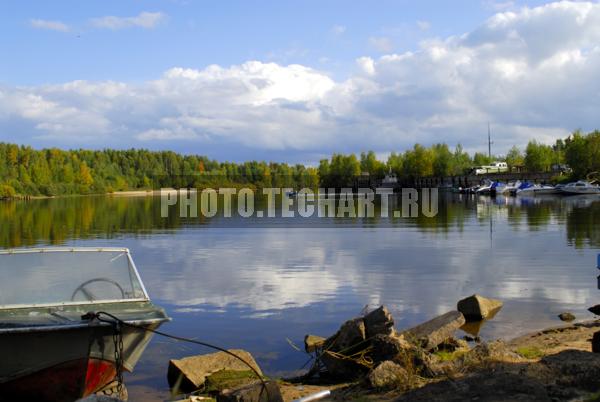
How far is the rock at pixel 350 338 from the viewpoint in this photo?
531 inches

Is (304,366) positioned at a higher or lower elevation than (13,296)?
lower

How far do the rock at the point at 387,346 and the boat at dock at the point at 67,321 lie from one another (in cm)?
462

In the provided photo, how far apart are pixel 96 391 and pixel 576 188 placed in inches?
4397

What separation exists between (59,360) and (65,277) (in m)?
2.05

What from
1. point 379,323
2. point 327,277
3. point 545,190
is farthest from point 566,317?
point 545,190

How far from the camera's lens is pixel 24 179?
18412cm

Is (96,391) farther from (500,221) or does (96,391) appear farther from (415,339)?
(500,221)

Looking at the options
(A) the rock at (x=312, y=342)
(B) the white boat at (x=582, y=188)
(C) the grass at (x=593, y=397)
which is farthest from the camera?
(B) the white boat at (x=582, y=188)

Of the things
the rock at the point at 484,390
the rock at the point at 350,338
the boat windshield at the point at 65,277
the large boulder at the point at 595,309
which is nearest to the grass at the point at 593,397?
the rock at the point at 484,390

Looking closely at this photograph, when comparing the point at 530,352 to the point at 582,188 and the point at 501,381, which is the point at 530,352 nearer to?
the point at 501,381

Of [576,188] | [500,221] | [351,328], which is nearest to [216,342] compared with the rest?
[351,328]

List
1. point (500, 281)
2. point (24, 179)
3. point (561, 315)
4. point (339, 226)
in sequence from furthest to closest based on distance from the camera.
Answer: point (24, 179), point (339, 226), point (500, 281), point (561, 315)

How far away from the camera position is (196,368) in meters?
13.2

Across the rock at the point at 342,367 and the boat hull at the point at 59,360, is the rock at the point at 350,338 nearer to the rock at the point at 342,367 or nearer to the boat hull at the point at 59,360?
the rock at the point at 342,367
